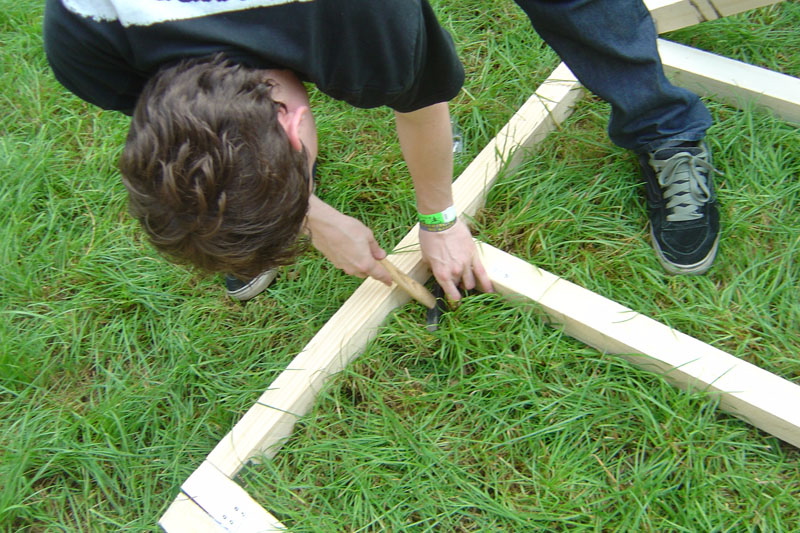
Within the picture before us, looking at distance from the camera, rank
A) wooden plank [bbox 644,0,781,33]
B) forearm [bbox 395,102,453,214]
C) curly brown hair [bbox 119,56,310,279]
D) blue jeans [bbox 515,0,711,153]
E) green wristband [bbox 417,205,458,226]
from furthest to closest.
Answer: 1. wooden plank [bbox 644,0,781,33]
2. green wristband [bbox 417,205,458,226]
3. blue jeans [bbox 515,0,711,153]
4. forearm [bbox 395,102,453,214]
5. curly brown hair [bbox 119,56,310,279]

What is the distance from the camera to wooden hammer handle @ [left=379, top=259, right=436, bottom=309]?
145cm

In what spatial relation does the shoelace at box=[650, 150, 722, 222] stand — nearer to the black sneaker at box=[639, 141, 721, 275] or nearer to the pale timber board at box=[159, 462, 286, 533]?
the black sneaker at box=[639, 141, 721, 275]

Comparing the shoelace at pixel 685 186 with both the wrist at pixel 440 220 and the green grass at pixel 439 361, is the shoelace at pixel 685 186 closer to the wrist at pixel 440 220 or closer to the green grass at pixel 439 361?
the green grass at pixel 439 361

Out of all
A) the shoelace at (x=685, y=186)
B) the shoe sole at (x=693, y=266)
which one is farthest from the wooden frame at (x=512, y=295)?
the shoelace at (x=685, y=186)

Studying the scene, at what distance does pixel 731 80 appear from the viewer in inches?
70.4

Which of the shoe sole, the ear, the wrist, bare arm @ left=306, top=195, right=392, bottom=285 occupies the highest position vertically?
the ear

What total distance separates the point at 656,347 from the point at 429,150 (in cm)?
67

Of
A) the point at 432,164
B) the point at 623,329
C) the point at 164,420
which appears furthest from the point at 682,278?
the point at 164,420

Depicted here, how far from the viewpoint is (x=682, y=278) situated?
60.8 inches

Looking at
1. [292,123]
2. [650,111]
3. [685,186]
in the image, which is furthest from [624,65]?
[292,123]

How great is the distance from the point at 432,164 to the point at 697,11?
103cm

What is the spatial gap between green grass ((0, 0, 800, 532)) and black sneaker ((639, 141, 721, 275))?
5cm

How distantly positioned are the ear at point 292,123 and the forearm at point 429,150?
32 centimetres

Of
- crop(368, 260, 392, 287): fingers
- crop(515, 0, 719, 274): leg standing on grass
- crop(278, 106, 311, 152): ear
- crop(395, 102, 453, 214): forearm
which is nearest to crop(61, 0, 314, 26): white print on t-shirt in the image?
crop(278, 106, 311, 152): ear
